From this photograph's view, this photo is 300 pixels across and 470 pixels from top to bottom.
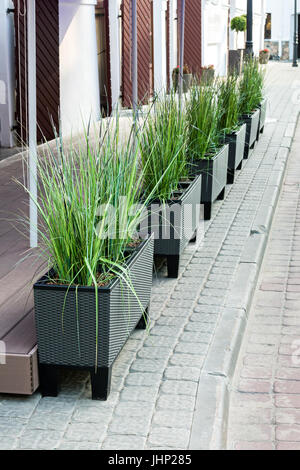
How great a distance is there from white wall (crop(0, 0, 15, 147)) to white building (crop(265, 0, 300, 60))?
43.1 meters

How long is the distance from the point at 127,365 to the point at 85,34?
386 inches

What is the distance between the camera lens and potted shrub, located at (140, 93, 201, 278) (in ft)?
16.0

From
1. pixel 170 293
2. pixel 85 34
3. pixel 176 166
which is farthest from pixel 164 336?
pixel 85 34

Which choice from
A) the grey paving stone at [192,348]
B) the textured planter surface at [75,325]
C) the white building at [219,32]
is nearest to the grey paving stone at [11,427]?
the textured planter surface at [75,325]

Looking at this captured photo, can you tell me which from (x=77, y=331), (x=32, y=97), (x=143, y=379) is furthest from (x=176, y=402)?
(x=32, y=97)

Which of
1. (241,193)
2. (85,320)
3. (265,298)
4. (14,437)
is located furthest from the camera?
(241,193)

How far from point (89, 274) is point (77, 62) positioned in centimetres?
935

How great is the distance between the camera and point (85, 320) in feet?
10.6

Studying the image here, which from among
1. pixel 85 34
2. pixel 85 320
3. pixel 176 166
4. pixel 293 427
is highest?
pixel 85 34

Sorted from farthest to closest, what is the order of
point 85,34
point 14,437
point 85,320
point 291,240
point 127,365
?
point 85,34 → point 291,240 → point 127,365 → point 85,320 → point 14,437

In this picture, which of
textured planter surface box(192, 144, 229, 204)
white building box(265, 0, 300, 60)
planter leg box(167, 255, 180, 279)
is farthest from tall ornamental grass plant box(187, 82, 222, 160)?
white building box(265, 0, 300, 60)

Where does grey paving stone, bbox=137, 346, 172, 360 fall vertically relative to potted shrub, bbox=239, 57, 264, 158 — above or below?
below

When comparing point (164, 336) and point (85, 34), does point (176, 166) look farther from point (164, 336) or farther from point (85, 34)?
point (85, 34)

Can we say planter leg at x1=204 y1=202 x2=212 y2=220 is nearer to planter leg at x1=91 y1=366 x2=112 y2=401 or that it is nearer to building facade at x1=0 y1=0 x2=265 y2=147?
building facade at x1=0 y1=0 x2=265 y2=147
